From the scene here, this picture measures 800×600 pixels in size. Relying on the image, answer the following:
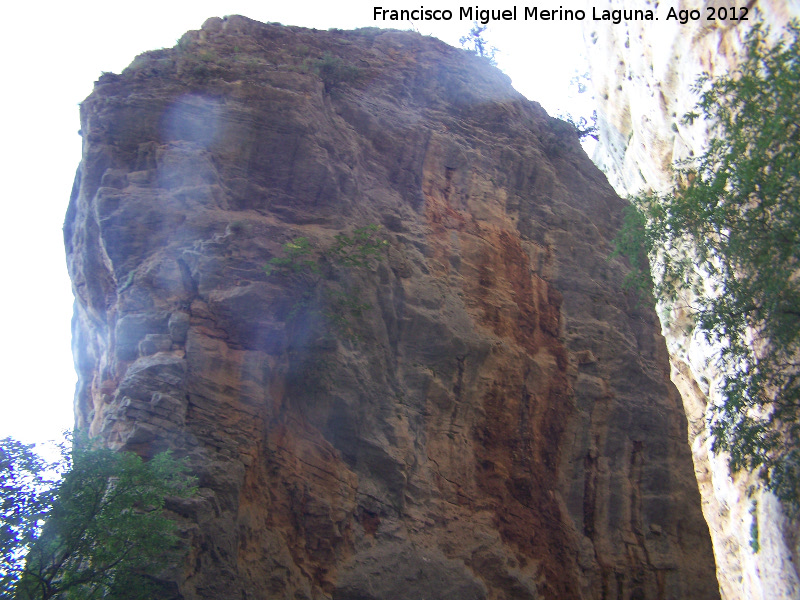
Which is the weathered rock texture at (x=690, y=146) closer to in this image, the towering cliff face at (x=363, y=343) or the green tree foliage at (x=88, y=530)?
the towering cliff face at (x=363, y=343)

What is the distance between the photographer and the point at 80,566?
29.1 feet

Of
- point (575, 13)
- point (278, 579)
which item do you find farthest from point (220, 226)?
point (575, 13)

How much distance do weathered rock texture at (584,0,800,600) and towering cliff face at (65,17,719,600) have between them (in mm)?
2347

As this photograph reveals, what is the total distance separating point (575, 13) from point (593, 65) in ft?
6.55

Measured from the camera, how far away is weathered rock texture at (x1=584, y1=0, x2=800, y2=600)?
17828mm

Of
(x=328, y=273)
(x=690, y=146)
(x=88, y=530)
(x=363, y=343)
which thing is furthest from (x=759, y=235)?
(x=88, y=530)

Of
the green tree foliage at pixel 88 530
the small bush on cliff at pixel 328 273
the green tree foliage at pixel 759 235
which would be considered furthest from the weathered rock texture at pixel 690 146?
the green tree foliage at pixel 88 530

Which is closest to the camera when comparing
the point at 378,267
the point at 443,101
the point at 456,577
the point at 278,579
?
the point at 278,579

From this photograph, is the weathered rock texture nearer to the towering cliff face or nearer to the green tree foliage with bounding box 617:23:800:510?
the green tree foliage with bounding box 617:23:800:510

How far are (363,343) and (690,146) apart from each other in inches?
540

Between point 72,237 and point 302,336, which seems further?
point 72,237

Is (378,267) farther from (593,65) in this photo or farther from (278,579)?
(593,65)

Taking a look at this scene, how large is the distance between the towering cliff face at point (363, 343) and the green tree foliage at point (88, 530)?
1.48 feet

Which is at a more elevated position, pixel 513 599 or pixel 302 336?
pixel 302 336
